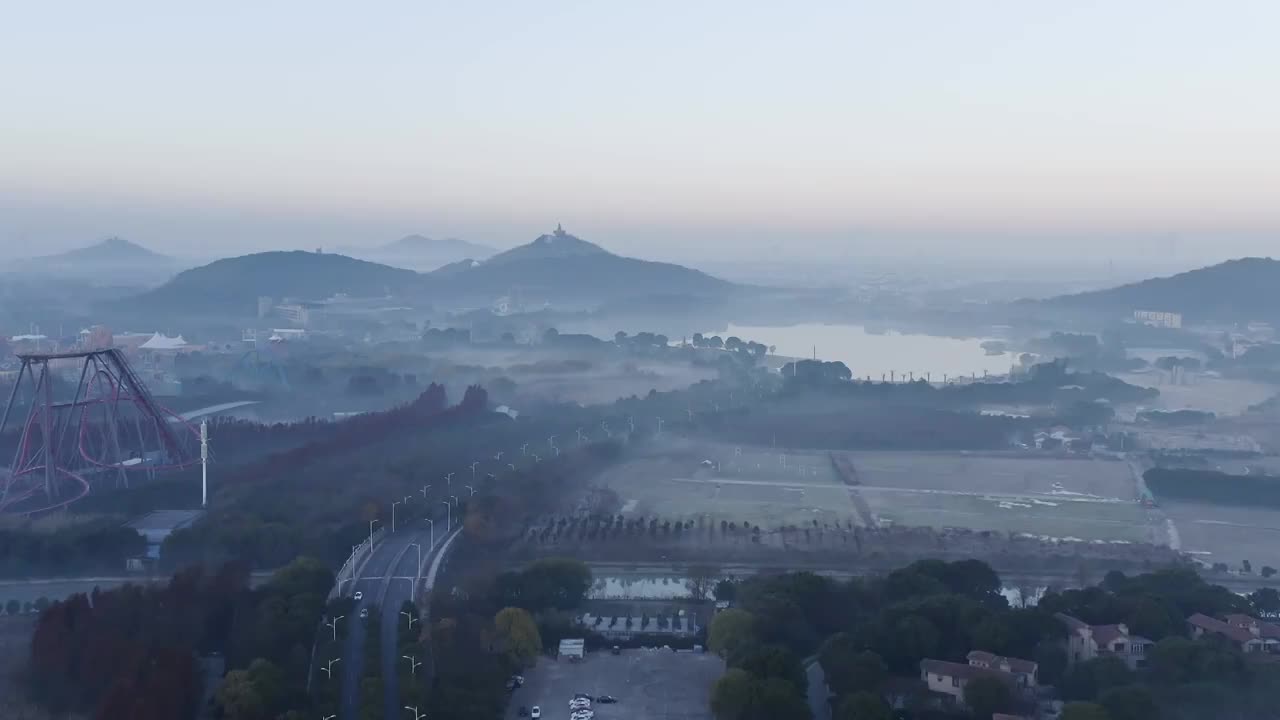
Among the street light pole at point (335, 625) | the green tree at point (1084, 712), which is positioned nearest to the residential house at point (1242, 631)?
the green tree at point (1084, 712)

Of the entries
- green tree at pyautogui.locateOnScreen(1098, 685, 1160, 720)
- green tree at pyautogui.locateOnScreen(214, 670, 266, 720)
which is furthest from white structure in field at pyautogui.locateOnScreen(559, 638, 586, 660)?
green tree at pyautogui.locateOnScreen(1098, 685, 1160, 720)

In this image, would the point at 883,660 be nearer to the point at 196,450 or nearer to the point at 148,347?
the point at 196,450

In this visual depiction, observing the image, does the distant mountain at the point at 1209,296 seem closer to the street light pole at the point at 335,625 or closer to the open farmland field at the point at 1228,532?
the open farmland field at the point at 1228,532

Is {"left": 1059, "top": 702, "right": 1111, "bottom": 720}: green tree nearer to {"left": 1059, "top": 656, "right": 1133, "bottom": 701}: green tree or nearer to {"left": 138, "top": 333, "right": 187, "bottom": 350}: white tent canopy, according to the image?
{"left": 1059, "top": 656, "right": 1133, "bottom": 701}: green tree

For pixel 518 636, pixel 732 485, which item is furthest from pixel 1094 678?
pixel 732 485

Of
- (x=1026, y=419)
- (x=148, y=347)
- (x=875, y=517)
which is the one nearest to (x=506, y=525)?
(x=875, y=517)

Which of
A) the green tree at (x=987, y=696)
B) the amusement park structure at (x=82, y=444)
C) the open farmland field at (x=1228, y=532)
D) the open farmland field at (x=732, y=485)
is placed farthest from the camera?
the amusement park structure at (x=82, y=444)

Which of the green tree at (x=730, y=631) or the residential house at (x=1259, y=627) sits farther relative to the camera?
the residential house at (x=1259, y=627)
